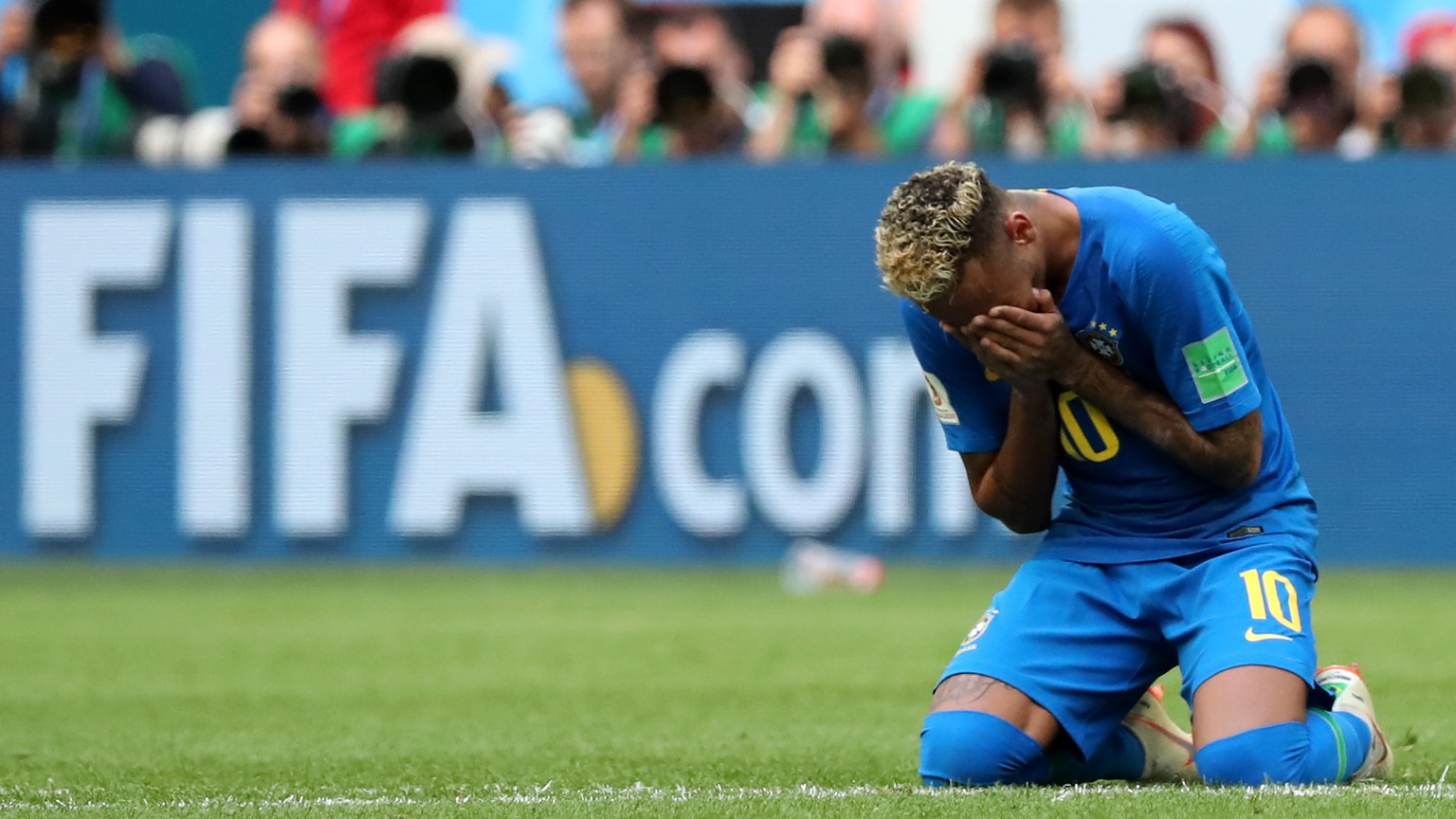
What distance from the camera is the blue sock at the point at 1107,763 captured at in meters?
4.94

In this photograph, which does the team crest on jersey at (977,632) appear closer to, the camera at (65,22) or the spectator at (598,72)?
the spectator at (598,72)

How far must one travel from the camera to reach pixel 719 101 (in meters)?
11.4

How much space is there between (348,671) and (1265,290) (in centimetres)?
505

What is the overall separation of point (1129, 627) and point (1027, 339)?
77cm

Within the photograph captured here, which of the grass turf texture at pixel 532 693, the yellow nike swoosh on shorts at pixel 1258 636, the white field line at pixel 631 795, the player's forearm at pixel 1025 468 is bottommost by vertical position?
the grass turf texture at pixel 532 693

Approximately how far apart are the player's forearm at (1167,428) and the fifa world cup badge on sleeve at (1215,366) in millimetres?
93

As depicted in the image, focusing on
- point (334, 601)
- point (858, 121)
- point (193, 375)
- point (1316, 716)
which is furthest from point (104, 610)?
point (1316, 716)

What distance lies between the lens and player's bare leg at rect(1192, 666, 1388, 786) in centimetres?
456

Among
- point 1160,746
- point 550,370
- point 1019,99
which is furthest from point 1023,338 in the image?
point 1019,99

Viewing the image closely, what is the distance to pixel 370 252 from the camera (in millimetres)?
10672

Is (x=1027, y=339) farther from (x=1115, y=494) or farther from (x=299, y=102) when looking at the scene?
(x=299, y=102)

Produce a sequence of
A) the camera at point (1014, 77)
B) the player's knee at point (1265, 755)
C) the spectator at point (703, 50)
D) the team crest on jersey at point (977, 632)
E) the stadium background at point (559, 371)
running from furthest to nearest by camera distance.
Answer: the spectator at point (703, 50) < the camera at point (1014, 77) < the stadium background at point (559, 371) < the team crest on jersey at point (977, 632) < the player's knee at point (1265, 755)

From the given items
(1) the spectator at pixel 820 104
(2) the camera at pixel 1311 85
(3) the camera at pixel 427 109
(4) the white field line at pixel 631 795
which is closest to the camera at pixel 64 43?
(3) the camera at pixel 427 109

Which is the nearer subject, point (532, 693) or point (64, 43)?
point (532, 693)
